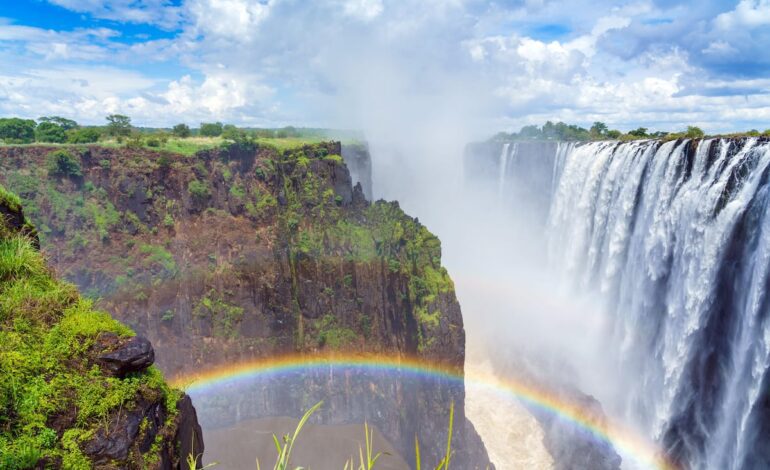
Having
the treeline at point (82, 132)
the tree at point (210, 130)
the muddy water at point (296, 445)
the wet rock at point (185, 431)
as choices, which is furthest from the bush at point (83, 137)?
the wet rock at point (185, 431)

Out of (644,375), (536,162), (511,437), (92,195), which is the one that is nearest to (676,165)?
(644,375)

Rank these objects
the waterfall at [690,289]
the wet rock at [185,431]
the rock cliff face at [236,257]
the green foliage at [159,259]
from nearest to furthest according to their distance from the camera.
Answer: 1. the wet rock at [185,431]
2. the waterfall at [690,289]
3. the rock cliff face at [236,257]
4. the green foliage at [159,259]

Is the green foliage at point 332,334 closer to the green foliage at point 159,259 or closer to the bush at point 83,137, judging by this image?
the green foliage at point 159,259

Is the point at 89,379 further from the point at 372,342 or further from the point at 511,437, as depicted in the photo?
the point at 372,342

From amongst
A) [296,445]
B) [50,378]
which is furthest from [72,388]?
[296,445]

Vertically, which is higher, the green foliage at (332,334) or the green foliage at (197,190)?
the green foliage at (197,190)

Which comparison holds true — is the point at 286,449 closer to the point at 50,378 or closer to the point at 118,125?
the point at 50,378
